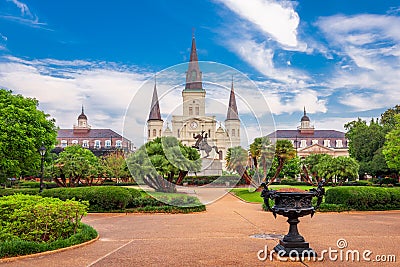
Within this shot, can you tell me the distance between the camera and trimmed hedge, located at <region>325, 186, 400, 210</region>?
825 inches

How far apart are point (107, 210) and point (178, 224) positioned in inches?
227

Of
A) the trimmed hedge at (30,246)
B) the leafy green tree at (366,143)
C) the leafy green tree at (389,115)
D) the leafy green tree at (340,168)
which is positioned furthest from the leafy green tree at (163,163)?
the leafy green tree at (389,115)

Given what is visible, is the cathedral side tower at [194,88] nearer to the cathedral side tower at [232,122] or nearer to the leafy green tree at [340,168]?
the cathedral side tower at [232,122]

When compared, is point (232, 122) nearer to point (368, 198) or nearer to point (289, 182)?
point (368, 198)

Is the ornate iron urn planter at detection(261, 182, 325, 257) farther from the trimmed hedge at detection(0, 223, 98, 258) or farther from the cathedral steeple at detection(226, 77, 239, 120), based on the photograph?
the cathedral steeple at detection(226, 77, 239, 120)

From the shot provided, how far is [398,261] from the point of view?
9133mm

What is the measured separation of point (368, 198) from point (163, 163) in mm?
11500

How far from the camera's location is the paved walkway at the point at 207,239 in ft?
30.2

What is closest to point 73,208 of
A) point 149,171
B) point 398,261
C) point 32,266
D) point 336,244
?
point 32,266

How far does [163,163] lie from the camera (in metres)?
24.7

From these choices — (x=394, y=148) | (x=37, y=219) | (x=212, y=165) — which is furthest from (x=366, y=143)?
(x=37, y=219)

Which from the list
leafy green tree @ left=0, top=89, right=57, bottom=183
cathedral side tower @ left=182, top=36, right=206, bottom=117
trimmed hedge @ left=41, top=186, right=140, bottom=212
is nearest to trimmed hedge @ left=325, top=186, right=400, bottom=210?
cathedral side tower @ left=182, top=36, right=206, bottom=117

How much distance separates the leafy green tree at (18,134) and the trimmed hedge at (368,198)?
17.3 m

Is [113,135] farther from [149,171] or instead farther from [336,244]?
[336,244]
